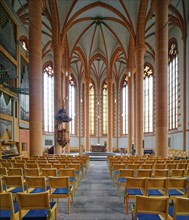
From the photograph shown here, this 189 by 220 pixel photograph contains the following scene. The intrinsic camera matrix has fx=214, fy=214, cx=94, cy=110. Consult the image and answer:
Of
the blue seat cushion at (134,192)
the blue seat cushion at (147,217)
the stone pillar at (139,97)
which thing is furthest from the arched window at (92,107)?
the blue seat cushion at (147,217)

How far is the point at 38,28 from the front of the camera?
50.2ft

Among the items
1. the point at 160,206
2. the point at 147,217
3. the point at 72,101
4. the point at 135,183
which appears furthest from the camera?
the point at 72,101

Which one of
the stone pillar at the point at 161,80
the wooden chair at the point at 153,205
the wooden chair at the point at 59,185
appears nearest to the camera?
the wooden chair at the point at 153,205

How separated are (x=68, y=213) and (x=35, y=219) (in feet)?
5.45

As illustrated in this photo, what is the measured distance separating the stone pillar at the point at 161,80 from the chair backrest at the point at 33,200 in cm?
1238

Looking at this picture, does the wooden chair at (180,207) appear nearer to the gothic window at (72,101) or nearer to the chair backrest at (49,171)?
the chair backrest at (49,171)

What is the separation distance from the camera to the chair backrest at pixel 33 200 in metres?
3.60

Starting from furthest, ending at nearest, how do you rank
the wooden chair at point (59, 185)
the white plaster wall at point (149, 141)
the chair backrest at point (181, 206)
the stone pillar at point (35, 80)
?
the white plaster wall at point (149, 141) < the stone pillar at point (35, 80) < the wooden chair at point (59, 185) < the chair backrest at point (181, 206)

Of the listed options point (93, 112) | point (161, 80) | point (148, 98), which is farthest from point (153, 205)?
point (93, 112)

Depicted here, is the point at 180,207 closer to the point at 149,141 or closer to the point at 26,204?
the point at 26,204

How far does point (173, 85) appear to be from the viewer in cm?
2570

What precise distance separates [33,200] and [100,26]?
28419 mm

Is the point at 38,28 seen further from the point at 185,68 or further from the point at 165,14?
the point at 185,68

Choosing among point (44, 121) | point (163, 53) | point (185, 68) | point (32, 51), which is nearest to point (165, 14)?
point (163, 53)
